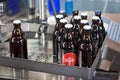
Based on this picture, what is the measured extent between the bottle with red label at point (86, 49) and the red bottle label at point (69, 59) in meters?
0.02

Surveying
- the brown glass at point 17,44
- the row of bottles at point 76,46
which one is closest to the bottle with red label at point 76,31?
the row of bottles at point 76,46

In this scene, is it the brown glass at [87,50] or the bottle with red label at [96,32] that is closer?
the brown glass at [87,50]

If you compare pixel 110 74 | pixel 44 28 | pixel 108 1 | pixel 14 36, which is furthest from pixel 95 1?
pixel 14 36

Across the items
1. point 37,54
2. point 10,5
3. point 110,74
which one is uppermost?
point 10,5

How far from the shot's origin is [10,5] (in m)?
1.58

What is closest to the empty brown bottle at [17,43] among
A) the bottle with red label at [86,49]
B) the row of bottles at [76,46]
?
the row of bottles at [76,46]

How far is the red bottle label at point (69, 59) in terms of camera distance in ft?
2.57

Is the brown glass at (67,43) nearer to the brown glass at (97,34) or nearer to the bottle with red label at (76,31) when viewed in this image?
the bottle with red label at (76,31)

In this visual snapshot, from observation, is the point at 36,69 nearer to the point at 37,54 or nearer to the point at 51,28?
the point at 37,54

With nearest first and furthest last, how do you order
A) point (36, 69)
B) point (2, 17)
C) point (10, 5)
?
point (36, 69)
point (2, 17)
point (10, 5)

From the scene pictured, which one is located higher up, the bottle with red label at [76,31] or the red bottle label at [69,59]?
the bottle with red label at [76,31]

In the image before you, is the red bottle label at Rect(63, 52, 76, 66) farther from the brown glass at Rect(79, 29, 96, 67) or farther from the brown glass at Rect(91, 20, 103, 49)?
Result: the brown glass at Rect(91, 20, 103, 49)

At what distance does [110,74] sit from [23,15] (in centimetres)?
85

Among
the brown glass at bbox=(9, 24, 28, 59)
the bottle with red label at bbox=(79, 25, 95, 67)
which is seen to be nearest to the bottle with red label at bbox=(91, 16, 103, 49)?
the bottle with red label at bbox=(79, 25, 95, 67)
